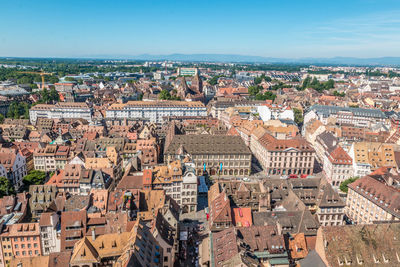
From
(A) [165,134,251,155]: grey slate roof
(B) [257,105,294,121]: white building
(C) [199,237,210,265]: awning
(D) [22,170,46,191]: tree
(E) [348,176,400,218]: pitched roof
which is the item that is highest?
(B) [257,105,294,121]: white building

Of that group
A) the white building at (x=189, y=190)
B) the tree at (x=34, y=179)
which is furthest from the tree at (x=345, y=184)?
the tree at (x=34, y=179)

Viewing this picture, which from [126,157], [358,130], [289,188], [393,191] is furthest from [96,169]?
[358,130]

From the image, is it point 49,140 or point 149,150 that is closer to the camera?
point 149,150

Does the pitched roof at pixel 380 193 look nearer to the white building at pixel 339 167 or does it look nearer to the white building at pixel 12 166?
the white building at pixel 339 167

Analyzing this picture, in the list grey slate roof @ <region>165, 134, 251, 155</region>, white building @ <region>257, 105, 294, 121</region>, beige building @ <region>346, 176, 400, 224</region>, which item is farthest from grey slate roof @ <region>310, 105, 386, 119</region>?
beige building @ <region>346, 176, 400, 224</region>

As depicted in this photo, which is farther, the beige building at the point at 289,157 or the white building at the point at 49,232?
the beige building at the point at 289,157

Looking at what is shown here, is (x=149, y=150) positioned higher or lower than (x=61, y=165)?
higher

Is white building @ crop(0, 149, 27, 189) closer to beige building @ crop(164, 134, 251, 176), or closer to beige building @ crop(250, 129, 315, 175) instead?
beige building @ crop(164, 134, 251, 176)

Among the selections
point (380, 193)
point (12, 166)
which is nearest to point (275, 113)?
point (380, 193)

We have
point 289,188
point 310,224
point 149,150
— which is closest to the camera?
point 310,224

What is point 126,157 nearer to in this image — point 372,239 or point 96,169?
point 96,169

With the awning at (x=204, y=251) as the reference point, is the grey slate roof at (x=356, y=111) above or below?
above
